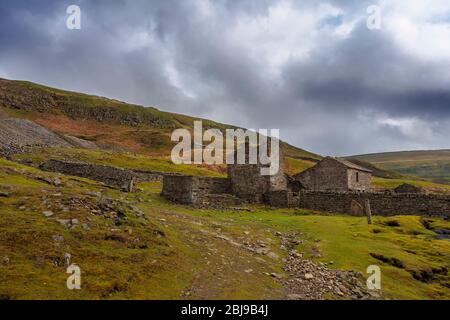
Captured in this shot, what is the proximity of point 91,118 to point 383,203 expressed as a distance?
5529 inches

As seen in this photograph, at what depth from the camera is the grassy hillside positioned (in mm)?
13141

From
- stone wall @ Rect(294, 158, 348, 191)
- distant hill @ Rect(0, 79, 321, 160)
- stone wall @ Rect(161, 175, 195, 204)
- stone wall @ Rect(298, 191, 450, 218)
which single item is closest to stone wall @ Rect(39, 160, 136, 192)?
stone wall @ Rect(161, 175, 195, 204)

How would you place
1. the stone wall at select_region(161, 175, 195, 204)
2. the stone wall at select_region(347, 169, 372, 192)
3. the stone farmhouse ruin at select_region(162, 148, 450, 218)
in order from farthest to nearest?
the stone wall at select_region(347, 169, 372, 192)
the stone farmhouse ruin at select_region(162, 148, 450, 218)
the stone wall at select_region(161, 175, 195, 204)

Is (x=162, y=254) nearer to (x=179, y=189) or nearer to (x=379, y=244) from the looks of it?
(x=379, y=244)

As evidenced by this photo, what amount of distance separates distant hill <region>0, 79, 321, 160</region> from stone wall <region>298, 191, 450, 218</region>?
8433cm

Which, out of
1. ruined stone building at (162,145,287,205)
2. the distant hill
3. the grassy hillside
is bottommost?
the grassy hillside

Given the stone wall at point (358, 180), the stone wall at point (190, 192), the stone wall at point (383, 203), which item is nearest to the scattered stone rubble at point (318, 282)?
the stone wall at point (190, 192)

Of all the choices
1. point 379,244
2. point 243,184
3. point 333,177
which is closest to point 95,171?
point 243,184

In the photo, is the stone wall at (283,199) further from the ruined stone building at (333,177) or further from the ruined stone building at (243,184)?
the ruined stone building at (333,177)

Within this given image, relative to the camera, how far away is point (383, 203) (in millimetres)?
39438

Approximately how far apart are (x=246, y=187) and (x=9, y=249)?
30.8 m

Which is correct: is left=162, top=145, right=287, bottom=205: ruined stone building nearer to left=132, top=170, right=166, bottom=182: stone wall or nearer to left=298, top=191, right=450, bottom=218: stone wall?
left=298, top=191, right=450, bottom=218: stone wall
